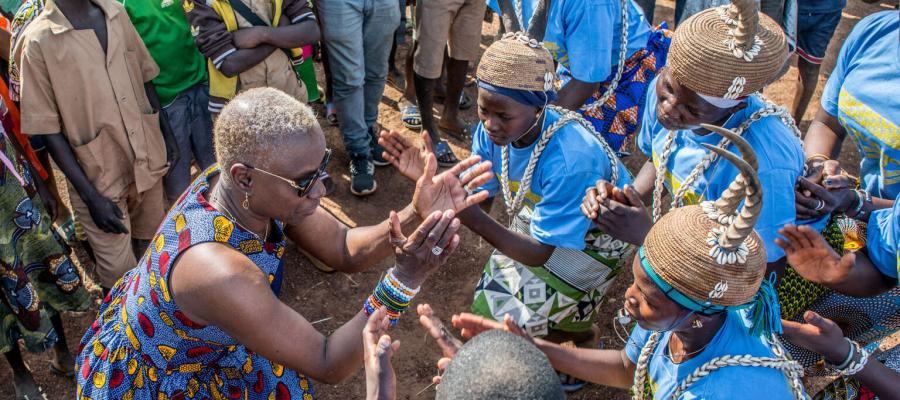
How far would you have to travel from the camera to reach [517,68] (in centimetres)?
322

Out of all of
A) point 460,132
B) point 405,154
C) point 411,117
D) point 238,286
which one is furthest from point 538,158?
point 411,117

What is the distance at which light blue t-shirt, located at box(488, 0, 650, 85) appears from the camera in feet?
13.4

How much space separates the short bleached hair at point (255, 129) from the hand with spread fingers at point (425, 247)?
55 cm

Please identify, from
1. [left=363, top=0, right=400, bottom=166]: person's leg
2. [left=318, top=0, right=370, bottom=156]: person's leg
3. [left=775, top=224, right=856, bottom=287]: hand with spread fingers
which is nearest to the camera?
[left=775, top=224, right=856, bottom=287]: hand with spread fingers

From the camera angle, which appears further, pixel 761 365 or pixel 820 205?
pixel 820 205

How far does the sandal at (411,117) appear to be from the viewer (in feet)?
20.0

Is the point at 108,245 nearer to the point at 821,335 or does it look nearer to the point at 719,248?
the point at 719,248

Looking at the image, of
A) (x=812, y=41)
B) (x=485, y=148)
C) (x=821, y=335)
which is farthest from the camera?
(x=812, y=41)

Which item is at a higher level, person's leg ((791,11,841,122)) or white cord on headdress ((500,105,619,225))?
white cord on headdress ((500,105,619,225))

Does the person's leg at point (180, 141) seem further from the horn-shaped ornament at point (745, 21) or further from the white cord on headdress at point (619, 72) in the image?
the horn-shaped ornament at point (745, 21)

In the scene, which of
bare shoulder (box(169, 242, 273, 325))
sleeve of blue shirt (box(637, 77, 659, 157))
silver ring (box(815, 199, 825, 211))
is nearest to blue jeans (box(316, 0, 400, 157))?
sleeve of blue shirt (box(637, 77, 659, 157))

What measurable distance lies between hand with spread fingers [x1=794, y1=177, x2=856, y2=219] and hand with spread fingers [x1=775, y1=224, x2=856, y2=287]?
0.22 m

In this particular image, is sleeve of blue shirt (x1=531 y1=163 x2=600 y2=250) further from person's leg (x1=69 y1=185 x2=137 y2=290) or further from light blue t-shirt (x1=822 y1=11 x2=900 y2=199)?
person's leg (x1=69 y1=185 x2=137 y2=290)

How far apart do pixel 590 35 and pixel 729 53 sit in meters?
1.46
